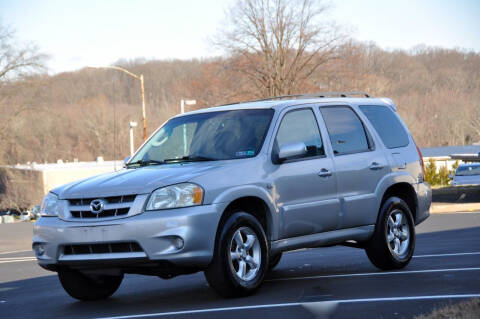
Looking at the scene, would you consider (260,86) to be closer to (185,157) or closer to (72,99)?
(185,157)

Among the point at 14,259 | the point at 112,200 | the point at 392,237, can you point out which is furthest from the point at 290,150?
the point at 14,259

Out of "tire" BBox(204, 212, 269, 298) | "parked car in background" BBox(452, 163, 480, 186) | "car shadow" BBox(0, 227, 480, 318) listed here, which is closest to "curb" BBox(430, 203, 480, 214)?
"car shadow" BBox(0, 227, 480, 318)

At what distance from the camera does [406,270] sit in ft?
30.9

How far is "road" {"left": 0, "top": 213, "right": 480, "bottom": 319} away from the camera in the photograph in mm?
6941

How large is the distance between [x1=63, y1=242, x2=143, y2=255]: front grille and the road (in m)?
0.57

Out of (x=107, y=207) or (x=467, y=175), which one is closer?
(x=107, y=207)

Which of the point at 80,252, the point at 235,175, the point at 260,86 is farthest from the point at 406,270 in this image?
the point at 260,86

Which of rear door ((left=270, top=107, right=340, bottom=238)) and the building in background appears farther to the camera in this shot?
the building in background

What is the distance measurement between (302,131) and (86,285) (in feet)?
9.07

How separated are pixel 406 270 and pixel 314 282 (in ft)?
4.29

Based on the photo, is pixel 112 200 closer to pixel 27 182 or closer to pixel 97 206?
pixel 97 206

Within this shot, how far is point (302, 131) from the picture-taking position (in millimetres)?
8781

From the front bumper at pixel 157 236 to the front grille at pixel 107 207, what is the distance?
103 mm

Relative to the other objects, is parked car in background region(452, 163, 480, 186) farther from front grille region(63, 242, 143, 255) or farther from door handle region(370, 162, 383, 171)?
front grille region(63, 242, 143, 255)
